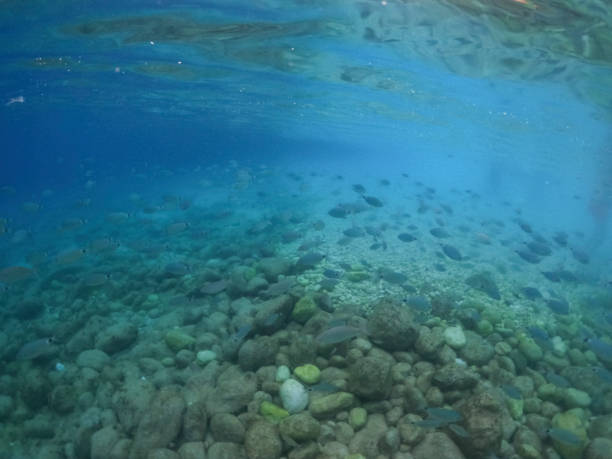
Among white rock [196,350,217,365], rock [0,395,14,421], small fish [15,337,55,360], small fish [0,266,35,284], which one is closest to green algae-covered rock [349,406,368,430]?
white rock [196,350,217,365]

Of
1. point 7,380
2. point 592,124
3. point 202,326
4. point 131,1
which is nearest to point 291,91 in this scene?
point 131,1

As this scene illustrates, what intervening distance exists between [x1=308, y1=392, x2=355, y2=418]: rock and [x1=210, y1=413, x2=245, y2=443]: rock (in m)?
1.15

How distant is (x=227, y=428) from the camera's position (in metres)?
5.34

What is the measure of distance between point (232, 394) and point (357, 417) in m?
2.13

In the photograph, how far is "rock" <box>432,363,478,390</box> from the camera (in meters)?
5.68

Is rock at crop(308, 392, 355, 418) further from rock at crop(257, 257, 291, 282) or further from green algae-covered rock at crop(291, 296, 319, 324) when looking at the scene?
rock at crop(257, 257, 291, 282)

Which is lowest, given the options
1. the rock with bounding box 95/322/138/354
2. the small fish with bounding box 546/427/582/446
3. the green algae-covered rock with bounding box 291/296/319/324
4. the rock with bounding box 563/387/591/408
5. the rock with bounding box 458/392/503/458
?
the rock with bounding box 95/322/138/354

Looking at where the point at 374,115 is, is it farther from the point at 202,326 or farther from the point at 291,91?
the point at 202,326

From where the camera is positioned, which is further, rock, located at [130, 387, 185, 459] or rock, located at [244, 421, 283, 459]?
rock, located at [130, 387, 185, 459]

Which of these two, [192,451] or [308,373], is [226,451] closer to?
[192,451]

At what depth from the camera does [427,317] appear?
841cm

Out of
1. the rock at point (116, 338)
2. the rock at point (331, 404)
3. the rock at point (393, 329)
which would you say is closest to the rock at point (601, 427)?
the rock at point (393, 329)

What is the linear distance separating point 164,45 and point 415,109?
840 inches

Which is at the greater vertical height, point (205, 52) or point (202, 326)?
point (205, 52)
